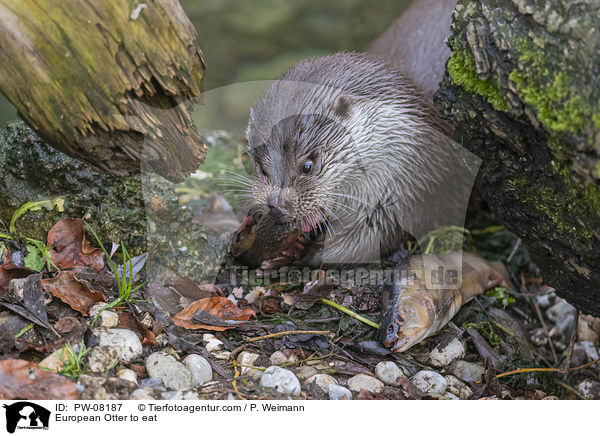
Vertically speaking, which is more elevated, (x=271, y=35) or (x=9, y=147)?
(x=271, y=35)

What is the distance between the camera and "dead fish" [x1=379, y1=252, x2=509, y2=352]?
6.04 feet

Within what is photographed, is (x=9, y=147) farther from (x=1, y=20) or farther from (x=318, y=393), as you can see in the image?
(x=318, y=393)

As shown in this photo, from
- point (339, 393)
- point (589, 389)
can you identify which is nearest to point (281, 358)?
point (339, 393)

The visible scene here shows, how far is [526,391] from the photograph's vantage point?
1.89 m

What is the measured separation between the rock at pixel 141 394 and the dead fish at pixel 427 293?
773mm

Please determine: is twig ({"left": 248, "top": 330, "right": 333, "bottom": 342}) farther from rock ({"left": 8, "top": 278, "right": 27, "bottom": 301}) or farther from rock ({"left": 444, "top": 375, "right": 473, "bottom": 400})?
rock ({"left": 8, "top": 278, "right": 27, "bottom": 301})

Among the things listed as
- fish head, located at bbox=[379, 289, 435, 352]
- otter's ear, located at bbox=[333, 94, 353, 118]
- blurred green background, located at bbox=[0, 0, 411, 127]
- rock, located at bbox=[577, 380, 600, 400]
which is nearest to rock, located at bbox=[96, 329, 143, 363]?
fish head, located at bbox=[379, 289, 435, 352]

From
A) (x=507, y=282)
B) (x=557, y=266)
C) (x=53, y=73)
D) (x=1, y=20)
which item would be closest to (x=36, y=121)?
(x=53, y=73)

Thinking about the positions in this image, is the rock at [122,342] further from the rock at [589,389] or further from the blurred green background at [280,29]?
the blurred green background at [280,29]

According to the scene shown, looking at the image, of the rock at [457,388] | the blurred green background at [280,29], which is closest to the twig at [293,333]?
the rock at [457,388]

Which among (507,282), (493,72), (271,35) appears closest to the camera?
(493,72)

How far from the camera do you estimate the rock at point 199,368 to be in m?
1.56

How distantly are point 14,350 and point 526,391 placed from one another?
1.61 metres
